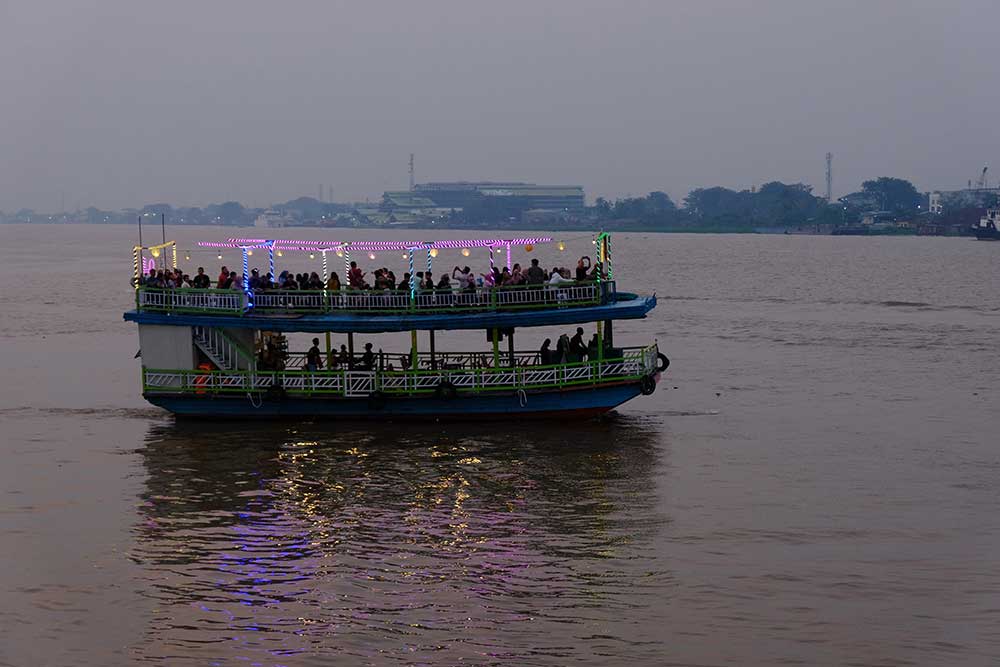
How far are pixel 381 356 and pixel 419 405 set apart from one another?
1.55m

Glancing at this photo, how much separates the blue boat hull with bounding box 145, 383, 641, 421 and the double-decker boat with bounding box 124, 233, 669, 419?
0.10 feet

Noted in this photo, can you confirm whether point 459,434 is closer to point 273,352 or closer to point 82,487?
point 273,352

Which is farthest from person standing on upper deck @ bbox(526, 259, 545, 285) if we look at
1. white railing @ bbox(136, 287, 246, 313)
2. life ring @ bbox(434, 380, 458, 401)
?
white railing @ bbox(136, 287, 246, 313)

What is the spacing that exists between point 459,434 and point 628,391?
166 inches

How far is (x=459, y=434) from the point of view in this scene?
3025 centimetres

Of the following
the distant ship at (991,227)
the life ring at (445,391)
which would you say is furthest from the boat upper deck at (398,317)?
the distant ship at (991,227)

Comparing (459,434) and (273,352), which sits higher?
(273,352)

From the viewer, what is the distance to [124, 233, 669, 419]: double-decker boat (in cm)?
3005

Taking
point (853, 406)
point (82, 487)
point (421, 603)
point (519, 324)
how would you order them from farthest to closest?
point (853, 406) → point (519, 324) → point (82, 487) → point (421, 603)

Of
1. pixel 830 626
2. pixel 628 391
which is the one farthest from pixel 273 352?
pixel 830 626

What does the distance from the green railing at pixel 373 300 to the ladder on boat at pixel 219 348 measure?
724 mm

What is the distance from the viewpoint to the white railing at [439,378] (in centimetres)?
3022

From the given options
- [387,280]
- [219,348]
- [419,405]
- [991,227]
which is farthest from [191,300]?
[991,227]

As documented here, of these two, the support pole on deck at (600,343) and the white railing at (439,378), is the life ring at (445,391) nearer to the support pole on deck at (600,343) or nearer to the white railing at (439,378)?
the white railing at (439,378)
